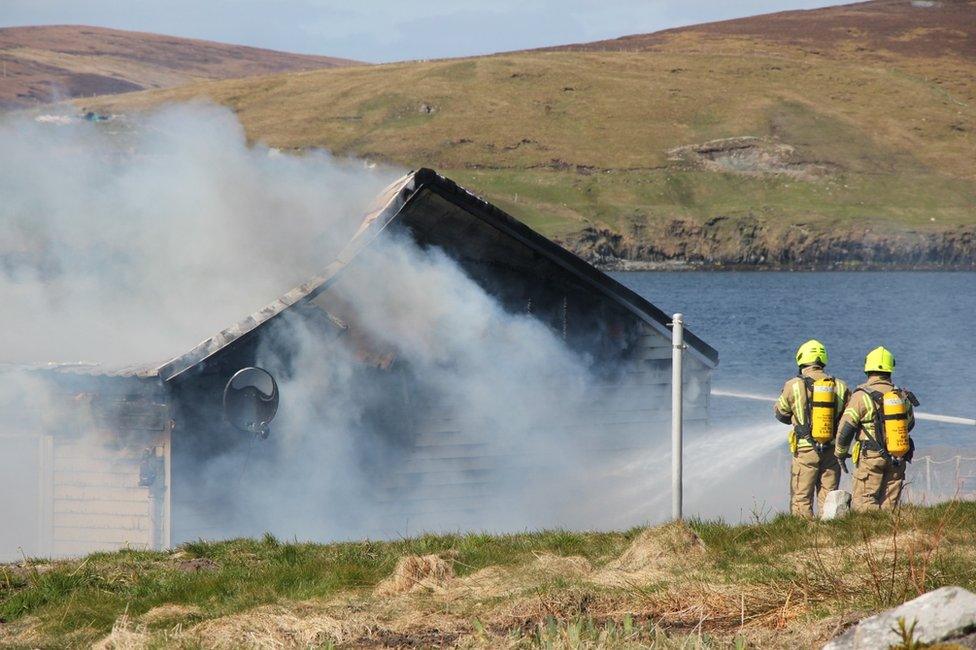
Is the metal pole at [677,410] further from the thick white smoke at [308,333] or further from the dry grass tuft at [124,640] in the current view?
the thick white smoke at [308,333]

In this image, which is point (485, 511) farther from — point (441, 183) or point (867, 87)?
point (867, 87)

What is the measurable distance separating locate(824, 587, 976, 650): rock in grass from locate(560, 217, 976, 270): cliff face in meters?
124

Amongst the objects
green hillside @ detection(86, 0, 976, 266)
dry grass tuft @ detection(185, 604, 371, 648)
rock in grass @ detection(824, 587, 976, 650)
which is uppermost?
green hillside @ detection(86, 0, 976, 266)

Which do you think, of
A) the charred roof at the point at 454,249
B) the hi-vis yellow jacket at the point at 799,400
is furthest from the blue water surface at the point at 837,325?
the hi-vis yellow jacket at the point at 799,400

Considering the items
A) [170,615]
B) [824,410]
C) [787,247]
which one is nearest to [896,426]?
[824,410]

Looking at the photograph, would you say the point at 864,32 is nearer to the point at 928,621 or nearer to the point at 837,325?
the point at 837,325

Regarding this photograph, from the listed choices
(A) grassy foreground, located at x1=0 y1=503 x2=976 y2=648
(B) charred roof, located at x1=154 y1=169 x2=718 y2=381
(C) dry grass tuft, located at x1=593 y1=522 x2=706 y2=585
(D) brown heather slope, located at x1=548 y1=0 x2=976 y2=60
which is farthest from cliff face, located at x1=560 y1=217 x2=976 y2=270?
(C) dry grass tuft, located at x1=593 y1=522 x2=706 y2=585

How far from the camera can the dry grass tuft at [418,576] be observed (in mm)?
8820

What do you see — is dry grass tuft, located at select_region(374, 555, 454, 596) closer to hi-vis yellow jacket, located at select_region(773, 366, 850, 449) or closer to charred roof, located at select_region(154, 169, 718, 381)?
hi-vis yellow jacket, located at select_region(773, 366, 850, 449)

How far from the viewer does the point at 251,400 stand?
15016mm

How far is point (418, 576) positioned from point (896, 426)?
17.0ft

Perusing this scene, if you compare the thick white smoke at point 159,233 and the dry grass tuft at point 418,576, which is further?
the thick white smoke at point 159,233

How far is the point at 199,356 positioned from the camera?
1481cm

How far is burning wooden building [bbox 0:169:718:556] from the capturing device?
15.2 m
